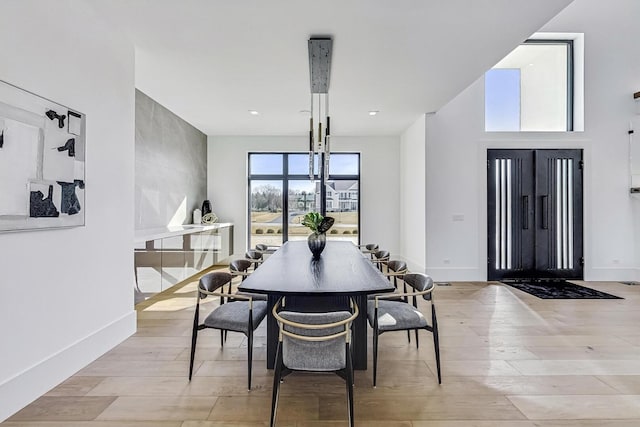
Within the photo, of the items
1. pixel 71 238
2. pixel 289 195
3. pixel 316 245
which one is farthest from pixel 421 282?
pixel 289 195

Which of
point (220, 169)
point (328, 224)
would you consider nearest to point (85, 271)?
point (328, 224)

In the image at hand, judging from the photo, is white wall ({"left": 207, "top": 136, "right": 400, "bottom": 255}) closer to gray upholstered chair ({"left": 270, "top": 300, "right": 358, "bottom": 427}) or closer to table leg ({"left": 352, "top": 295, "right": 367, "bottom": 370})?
table leg ({"left": 352, "top": 295, "right": 367, "bottom": 370})

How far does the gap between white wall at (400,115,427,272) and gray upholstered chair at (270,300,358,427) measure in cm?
433

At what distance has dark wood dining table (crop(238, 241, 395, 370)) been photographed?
6.76 ft

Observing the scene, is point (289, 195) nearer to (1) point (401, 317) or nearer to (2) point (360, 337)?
(2) point (360, 337)

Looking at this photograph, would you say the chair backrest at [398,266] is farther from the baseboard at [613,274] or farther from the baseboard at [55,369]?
the baseboard at [613,274]

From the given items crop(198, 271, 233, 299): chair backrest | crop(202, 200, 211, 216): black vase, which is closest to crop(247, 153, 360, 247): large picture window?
crop(202, 200, 211, 216): black vase

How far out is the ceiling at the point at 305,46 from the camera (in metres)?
2.72

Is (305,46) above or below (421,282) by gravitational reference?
above

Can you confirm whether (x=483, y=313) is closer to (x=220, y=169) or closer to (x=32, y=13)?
(x=32, y=13)

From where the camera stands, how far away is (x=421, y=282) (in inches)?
106

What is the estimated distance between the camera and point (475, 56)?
3.57 m

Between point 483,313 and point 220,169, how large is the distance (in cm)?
569

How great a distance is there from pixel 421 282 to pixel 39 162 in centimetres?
274
